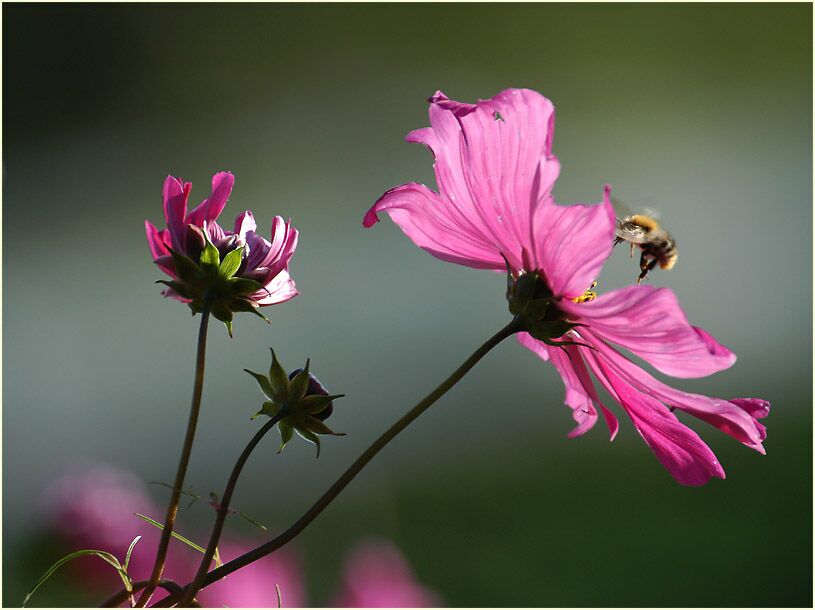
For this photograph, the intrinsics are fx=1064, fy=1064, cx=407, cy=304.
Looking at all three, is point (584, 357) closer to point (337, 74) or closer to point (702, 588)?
point (702, 588)

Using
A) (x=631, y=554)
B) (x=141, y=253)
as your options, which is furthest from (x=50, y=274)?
(x=631, y=554)

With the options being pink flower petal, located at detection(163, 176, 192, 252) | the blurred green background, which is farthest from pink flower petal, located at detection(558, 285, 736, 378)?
the blurred green background

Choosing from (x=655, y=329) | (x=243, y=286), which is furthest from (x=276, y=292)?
(x=655, y=329)

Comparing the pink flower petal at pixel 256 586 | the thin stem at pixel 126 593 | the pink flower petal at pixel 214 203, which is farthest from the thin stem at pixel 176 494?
the pink flower petal at pixel 256 586

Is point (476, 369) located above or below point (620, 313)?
below

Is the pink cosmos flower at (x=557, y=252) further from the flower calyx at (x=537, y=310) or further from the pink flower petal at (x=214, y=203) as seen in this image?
the pink flower petal at (x=214, y=203)

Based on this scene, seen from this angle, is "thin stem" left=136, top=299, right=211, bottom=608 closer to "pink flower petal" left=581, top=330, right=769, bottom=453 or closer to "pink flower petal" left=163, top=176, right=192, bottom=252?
"pink flower petal" left=163, top=176, right=192, bottom=252

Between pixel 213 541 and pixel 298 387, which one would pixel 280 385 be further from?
pixel 213 541

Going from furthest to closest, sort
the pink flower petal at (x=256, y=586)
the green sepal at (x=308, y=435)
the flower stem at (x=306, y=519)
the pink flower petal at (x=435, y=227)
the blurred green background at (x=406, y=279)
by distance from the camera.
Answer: the blurred green background at (x=406, y=279) → the pink flower petal at (x=256, y=586) → the pink flower petal at (x=435, y=227) → the green sepal at (x=308, y=435) → the flower stem at (x=306, y=519)
